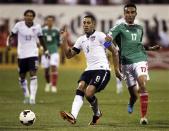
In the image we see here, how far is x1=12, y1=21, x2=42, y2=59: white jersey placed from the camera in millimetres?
20062

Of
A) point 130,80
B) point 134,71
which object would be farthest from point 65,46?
point 130,80

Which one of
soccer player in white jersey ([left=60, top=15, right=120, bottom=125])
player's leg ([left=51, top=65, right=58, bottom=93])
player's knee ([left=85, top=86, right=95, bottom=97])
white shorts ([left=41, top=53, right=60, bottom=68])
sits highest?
soccer player in white jersey ([left=60, top=15, right=120, bottom=125])

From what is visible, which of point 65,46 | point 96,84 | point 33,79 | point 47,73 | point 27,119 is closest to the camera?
point 65,46

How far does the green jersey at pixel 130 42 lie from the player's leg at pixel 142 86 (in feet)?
0.72

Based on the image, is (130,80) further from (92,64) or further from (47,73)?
(47,73)

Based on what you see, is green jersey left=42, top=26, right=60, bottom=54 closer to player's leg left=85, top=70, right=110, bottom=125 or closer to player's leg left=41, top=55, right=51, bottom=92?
player's leg left=41, top=55, right=51, bottom=92

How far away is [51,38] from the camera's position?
25.7 metres

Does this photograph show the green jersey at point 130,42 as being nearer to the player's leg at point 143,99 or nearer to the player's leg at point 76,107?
the player's leg at point 143,99

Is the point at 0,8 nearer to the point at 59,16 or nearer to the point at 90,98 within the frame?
the point at 59,16

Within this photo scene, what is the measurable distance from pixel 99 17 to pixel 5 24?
5.11m

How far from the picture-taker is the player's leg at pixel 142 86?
1475 centimetres

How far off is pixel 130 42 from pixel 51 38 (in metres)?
10.5

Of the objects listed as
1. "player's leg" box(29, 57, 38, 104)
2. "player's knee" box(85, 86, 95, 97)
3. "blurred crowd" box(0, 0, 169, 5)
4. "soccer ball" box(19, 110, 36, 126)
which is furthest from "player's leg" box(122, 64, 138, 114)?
"blurred crowd" box(0, 0, 169, 5)

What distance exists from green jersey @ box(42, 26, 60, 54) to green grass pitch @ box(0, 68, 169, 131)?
5.05 ft
